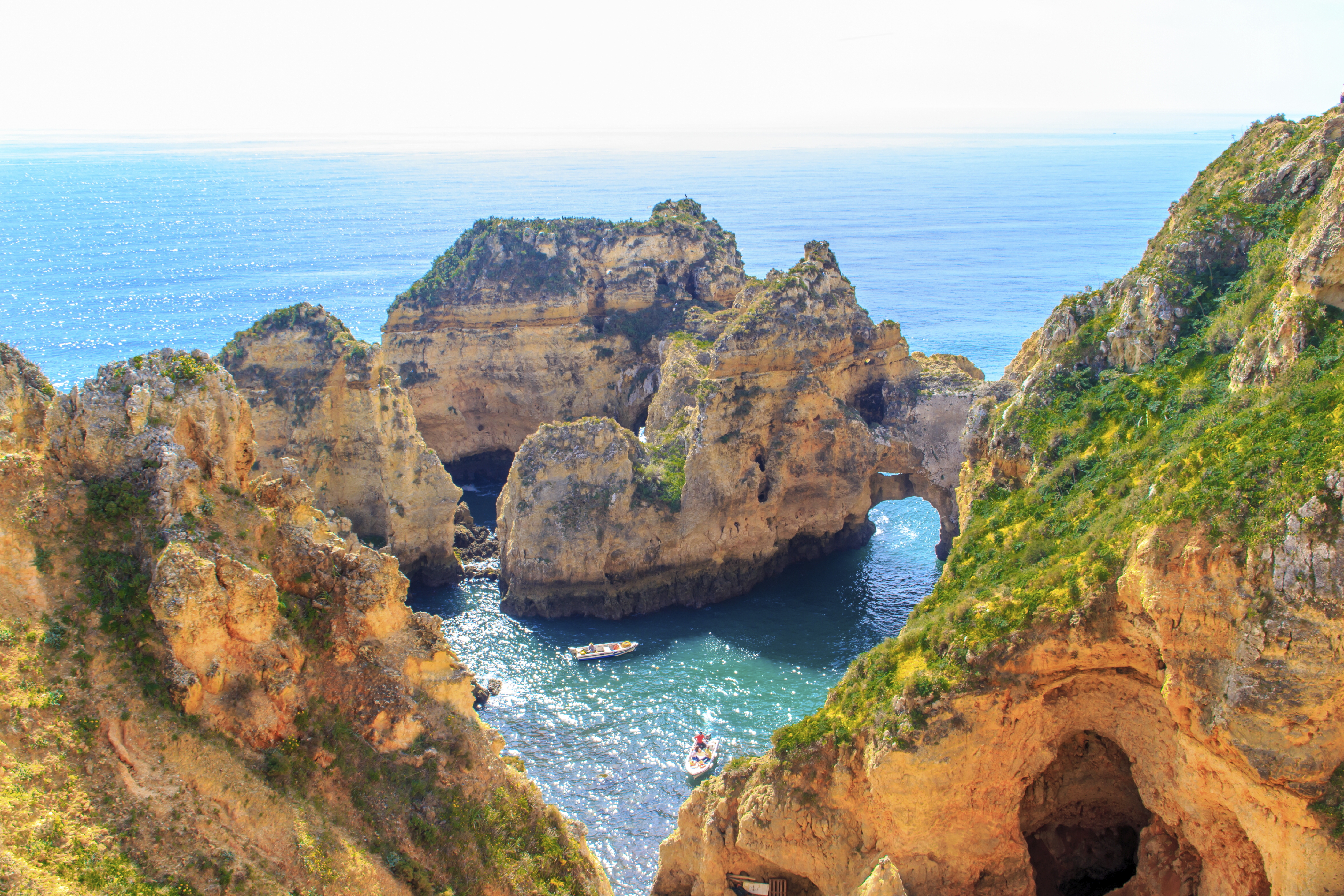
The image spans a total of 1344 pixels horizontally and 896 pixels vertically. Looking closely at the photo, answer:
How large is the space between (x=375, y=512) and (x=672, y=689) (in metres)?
18.7

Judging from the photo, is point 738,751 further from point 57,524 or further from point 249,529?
point 57,524

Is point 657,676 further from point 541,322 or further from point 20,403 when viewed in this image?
point 541,322

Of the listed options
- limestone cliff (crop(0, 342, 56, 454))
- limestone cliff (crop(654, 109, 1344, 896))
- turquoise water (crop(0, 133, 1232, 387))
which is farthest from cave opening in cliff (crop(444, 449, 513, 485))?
limestone cliff (crop(0, 342, 56, 454))

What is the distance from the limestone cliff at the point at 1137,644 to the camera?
1627cm

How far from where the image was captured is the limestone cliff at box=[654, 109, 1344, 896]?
640 inches

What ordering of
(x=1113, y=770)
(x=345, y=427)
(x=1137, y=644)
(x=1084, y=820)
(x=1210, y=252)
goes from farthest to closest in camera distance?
(x=345, y=427) < (x=1210, y=252) < (x=1084, y=820) < (x=1113, y=770) < (x=1137, y=644)

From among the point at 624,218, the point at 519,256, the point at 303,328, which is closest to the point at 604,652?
the point at 303,328

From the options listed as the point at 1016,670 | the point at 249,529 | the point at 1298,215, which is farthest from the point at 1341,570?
the point at 249,529

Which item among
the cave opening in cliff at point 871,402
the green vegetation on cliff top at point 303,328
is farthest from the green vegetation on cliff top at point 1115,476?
the green vegetation on cliff top at point 303,328

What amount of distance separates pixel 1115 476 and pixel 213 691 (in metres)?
20.1

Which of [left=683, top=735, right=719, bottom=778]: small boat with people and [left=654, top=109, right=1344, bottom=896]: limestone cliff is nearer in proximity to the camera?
[left=654, top=109, right=1344, bottom=896]: limestone cliff

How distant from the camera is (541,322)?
62750 millimetres

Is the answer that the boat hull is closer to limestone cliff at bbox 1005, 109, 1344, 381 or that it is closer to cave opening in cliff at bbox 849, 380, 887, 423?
cave opening in cliff at bbox 849, 380, 887, 423

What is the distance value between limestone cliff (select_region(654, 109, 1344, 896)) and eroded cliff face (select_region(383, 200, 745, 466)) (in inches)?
1482
